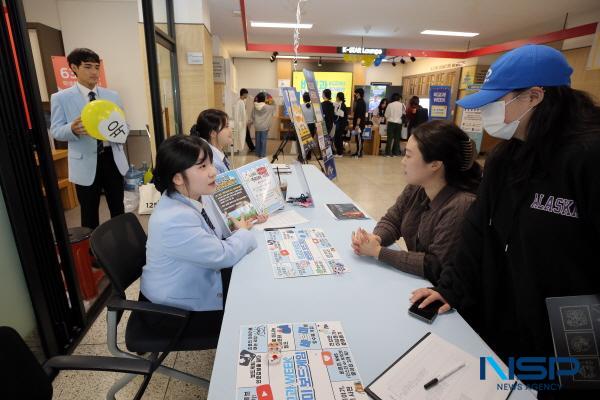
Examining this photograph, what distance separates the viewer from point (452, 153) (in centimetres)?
135

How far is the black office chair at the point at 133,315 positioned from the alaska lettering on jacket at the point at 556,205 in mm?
1152

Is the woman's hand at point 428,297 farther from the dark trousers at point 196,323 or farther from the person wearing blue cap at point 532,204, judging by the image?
the dark trousers at point 196,323

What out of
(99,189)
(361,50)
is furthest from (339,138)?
(99,189)

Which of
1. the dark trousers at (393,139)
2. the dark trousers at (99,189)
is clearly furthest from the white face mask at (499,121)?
the dark trousers at (393,139)

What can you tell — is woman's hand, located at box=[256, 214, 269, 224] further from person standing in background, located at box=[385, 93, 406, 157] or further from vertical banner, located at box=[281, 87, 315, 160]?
person standing in background, located at box=[385, 93, 406, 157]

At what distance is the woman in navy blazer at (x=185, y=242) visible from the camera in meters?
1.26

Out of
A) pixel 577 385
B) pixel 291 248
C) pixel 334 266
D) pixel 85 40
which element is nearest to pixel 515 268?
pixel 577 385

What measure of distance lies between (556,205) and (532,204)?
5 cm

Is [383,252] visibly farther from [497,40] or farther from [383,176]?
[497,40]

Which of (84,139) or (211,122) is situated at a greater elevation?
(211,122)

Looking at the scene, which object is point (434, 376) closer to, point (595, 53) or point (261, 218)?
point (261, 218)

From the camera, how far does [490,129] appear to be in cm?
102

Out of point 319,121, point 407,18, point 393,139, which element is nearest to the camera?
point 319,121

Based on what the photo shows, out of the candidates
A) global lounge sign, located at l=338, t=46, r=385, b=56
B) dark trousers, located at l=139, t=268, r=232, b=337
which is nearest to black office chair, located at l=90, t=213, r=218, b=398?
dark trousers, located at l=139, t=268, r=232, b=337
